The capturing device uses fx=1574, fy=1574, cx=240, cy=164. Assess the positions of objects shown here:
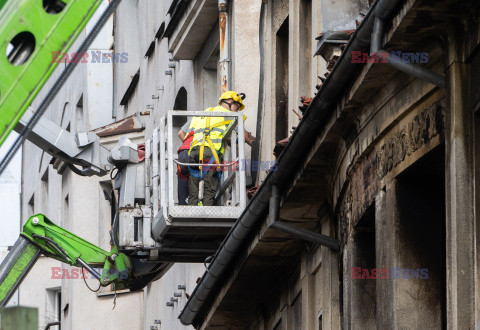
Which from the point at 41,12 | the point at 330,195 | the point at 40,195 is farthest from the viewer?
the point at 40,195

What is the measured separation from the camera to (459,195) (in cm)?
908

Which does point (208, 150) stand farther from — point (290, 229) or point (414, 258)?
point (414, 258)

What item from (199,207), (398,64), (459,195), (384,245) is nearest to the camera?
(459,195)

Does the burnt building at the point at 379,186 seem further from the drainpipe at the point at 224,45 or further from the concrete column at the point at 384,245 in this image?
the drainpipe at the point at 224,45

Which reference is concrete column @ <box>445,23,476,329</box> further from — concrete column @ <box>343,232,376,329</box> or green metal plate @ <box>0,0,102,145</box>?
green metal plate @ <box>0,0,102,145</box>

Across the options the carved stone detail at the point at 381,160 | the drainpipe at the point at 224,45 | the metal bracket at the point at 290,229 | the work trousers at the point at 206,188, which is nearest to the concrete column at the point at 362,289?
the carved stone detail at the point at 381,160

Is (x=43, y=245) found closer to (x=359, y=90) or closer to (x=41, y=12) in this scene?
(x=359, y=90)

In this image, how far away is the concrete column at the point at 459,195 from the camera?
8.94 meters

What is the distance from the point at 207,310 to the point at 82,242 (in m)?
4.35

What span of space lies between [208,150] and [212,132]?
237 mm

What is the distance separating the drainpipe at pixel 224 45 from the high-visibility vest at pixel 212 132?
7.78ft

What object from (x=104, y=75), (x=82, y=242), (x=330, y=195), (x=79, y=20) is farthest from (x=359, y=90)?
(x=104, y=75)

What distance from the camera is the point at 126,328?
1251 inches
